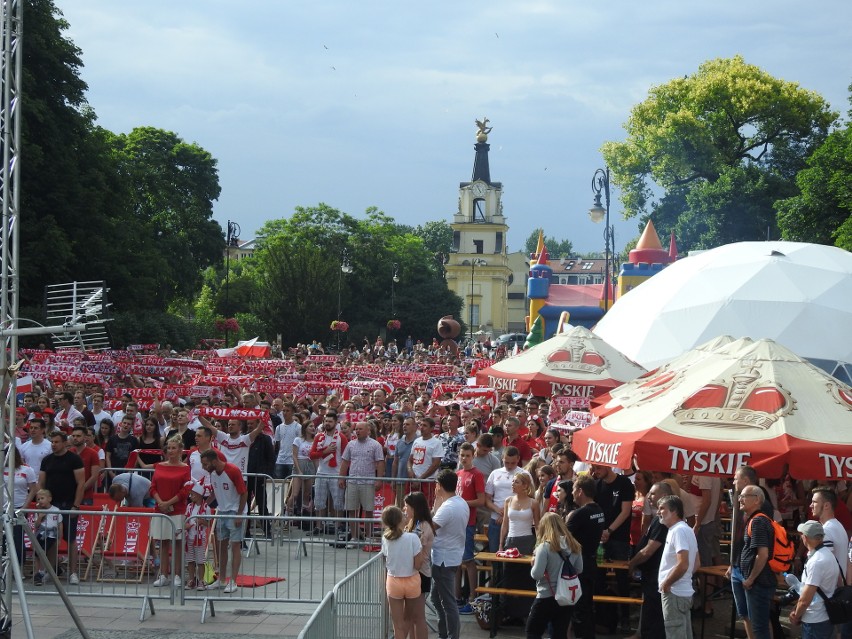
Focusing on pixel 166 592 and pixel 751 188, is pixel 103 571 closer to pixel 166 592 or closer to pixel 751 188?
pixel 166 592

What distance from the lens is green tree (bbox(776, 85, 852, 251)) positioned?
47.2 meters

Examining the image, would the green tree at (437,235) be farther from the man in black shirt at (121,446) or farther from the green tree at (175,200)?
the man in black shirt at (121,446)

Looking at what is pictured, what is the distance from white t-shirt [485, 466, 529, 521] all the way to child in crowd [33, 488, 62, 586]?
4.54 metres

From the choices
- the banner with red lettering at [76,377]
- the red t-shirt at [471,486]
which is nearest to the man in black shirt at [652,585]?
the red t-shirt at [471,486]

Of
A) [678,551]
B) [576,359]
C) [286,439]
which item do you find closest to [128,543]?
[286,439]

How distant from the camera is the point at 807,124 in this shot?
62156mm

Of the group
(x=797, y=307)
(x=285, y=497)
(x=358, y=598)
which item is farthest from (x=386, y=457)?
(x=797, y=307)

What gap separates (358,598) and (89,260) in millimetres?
35688

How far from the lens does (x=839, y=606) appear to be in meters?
8.29

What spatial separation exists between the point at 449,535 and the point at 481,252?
125490mm

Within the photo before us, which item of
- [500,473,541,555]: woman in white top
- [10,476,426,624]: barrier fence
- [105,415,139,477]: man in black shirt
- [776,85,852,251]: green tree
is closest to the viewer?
[500,473,541,555]: woman in white top

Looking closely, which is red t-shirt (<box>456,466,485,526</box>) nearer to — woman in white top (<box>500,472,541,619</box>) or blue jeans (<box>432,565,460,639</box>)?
woman in white top (<box>500,472,541,619</box>)

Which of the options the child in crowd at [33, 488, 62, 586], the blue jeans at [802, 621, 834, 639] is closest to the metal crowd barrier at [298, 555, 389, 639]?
the blue jeans at [802, 621, 834, 639]

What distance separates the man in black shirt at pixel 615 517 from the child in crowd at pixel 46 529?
558 cm
